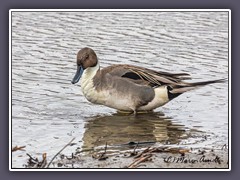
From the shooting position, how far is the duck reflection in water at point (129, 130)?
38.4ft

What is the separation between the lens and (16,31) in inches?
Result: 510

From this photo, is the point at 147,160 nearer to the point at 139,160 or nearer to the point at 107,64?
the point at 139,160

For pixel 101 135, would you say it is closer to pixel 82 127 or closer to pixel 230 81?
pixel 82 127

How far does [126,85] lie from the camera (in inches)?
500

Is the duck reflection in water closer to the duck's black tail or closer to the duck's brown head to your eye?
the duck's black tail

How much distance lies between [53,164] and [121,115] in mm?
2381

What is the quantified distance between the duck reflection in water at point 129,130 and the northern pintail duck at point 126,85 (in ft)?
0.56

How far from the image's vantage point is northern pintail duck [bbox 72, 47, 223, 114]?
12.7m

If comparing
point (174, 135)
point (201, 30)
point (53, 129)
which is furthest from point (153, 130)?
point (201, 30)

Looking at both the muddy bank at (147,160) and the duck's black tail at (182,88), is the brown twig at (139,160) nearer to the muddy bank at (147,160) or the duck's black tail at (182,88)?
the muddy bank at (147,160)

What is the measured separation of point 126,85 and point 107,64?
3.21 ft

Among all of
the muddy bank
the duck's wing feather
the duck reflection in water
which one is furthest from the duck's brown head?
the muddy bank

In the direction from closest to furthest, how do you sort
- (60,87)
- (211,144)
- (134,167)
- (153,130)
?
(134,167) → (211,144) → (153,130) → (60,87)

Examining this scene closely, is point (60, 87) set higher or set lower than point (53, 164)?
higher
